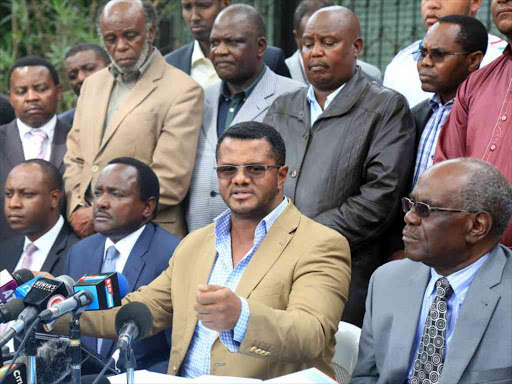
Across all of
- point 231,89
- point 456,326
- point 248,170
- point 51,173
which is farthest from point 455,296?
point 51,173

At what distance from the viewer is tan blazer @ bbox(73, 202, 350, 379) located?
156 inches

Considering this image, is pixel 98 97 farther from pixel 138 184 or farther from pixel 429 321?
pixel 429 321

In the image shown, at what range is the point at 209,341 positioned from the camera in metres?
4.42

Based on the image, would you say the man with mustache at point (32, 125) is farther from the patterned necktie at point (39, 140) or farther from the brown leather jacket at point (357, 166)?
the brown leather jacket at point (357, 166)

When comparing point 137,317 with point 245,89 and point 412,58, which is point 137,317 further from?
point 412,58

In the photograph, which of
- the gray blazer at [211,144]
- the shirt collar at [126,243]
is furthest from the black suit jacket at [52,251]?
the gray blazer at [211,144]

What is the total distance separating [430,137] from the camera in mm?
5363

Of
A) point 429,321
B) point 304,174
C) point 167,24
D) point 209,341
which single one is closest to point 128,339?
point 209,341

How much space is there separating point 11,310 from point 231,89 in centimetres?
315

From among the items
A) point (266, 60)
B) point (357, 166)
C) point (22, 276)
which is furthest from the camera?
point (266, 60)

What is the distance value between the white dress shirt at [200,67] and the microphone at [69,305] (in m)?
3.75

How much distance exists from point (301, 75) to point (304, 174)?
2.15 meters

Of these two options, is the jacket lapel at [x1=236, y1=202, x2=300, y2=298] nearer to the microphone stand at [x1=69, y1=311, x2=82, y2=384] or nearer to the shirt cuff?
the shirt cuff

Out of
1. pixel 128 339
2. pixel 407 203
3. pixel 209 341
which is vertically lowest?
pixel 209 341
